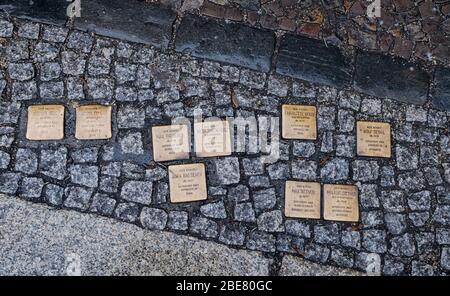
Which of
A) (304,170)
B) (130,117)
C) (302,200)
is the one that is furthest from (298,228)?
(130,117)

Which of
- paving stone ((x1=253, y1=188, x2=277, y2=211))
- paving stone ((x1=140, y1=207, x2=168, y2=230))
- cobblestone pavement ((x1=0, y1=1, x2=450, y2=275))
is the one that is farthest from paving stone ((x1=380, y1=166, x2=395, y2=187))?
paving stone ((x1=140, y1=207, x2=168, y2=230))

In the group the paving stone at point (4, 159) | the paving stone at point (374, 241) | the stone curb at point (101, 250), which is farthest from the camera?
the paving stone at point (374, 241)

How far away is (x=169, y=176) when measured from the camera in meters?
4.12

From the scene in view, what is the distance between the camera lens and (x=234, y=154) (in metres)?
4.20

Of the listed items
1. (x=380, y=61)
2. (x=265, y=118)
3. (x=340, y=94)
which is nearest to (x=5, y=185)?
(x=265, y=118)

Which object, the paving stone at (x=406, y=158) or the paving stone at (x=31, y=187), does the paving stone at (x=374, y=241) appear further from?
the paving stone at (x=31, y=187)

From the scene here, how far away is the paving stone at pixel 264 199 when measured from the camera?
13.6 ft

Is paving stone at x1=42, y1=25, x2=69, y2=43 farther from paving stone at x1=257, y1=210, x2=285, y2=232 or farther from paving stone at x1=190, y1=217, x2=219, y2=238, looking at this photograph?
paving stone at x1=257, y1=210, x2=285, y2=232

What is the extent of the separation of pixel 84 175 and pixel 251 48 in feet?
5.20

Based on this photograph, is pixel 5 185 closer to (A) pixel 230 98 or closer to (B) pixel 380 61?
(A) pixel 230 98

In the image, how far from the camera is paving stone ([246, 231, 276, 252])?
4098mm

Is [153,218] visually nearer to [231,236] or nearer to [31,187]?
[231,236]

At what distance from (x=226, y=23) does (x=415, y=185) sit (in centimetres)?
191

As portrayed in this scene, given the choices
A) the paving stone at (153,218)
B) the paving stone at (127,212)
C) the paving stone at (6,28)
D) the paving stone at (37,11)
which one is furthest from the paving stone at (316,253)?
the paving stone at (6,28)
